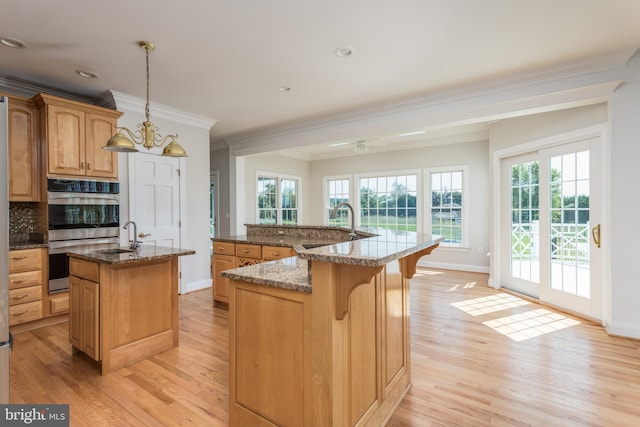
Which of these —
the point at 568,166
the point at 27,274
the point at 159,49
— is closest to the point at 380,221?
the point at 568,166

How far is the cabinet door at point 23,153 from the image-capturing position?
11.0 ft

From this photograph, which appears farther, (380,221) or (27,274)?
(380,221)

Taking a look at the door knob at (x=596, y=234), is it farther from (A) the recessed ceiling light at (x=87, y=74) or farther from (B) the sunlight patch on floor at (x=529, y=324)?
(A) the recessed ceiling light at (x=87, y=74)

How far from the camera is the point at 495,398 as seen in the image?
209cm

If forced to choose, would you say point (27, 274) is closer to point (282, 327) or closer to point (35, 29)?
point (35, 29)

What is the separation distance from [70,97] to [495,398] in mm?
5331

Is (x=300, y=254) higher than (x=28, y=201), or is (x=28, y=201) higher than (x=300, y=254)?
(x=28, y=201)

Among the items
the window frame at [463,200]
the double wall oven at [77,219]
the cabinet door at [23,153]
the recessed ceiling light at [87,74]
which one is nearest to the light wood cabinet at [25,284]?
the double wall oven at [77,219]

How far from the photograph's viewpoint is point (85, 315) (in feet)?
8.38

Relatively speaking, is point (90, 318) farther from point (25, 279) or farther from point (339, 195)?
point (339, 195)

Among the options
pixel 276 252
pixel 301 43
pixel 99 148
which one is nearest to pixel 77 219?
pixel 99 148

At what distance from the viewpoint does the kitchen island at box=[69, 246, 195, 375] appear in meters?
2.43

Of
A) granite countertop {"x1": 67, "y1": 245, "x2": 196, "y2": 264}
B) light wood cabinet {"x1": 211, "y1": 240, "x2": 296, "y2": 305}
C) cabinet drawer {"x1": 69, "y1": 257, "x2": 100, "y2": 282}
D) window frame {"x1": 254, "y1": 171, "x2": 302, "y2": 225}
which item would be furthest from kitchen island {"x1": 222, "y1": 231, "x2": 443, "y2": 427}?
window frame {"x1": 254, "y1": 171, "x2": 302, "y2": 225}

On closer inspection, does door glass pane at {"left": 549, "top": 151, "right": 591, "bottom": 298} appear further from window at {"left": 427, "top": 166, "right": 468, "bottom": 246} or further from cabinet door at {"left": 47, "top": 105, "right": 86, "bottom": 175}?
cabinet door at {"left": 47, "top": 105, "right": 86, "bottom": 175}
